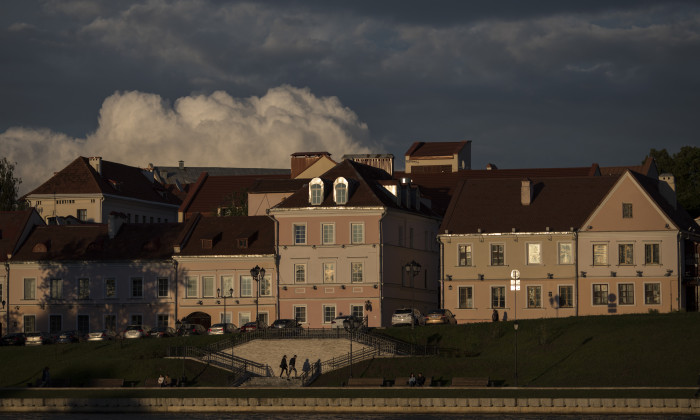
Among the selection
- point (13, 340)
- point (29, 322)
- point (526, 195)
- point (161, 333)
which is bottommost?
point (13, 340)

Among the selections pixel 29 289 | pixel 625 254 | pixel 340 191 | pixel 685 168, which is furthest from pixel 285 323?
pixel 685 168

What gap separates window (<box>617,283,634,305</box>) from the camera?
95.2 metres

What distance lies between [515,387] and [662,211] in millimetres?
28744

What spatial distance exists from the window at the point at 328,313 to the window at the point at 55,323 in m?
22.8

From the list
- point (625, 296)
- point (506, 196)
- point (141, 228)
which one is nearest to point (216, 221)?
point (141, 228)

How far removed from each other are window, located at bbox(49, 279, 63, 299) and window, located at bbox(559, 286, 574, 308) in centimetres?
4103

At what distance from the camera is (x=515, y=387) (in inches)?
2813

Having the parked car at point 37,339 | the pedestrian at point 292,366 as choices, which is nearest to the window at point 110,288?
the parked car at point 37,339

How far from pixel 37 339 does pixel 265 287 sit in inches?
717

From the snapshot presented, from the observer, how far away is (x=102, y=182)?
143m

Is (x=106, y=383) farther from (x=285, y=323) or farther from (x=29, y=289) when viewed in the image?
(x=29, y=289)

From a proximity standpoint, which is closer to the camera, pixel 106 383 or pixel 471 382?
pixel 471 382

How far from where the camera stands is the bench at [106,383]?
79.4 metres

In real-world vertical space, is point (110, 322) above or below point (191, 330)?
above
